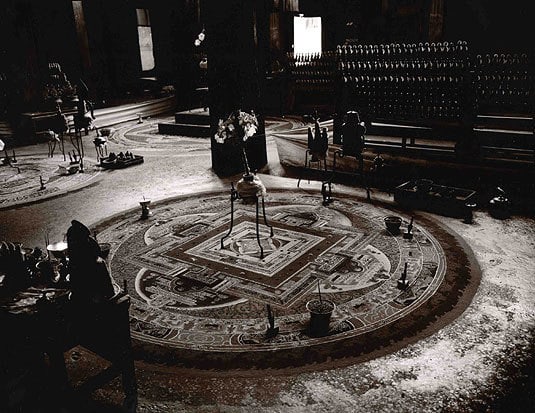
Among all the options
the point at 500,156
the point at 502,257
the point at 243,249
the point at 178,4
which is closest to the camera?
the point at 502,257

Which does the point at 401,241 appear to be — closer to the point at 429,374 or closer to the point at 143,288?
the point at 429,374

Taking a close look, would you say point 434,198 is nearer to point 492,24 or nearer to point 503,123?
point 503,123

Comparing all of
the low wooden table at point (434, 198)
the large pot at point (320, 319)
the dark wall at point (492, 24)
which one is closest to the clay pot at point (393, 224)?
the low wooden table at point (434, 198)

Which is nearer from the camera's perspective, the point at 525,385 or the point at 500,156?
the point at 525,385

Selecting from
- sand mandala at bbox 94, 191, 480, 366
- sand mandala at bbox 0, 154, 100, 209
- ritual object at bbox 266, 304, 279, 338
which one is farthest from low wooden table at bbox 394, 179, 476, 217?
sand mandala at bbox 0, 154, 100, 209

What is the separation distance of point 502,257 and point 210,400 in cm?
373

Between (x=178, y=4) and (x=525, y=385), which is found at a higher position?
(x=178, y=4)

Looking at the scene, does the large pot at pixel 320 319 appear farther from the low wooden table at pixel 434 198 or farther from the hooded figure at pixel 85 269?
the low wooden table at pixel 434 198

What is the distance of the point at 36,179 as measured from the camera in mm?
9328

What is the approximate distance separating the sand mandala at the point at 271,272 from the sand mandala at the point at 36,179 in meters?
2.23

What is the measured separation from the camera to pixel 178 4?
17906 mm

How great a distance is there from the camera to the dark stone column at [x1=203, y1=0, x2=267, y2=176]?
852 cm

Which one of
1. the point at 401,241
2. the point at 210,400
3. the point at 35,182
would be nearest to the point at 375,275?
the point at 401,241

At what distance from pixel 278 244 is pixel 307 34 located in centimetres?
1295
